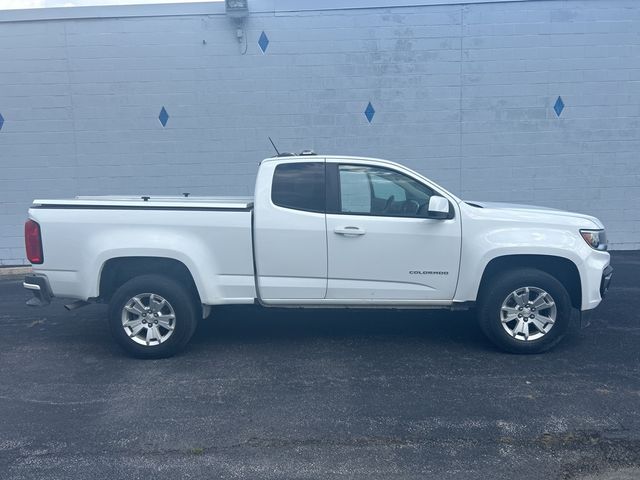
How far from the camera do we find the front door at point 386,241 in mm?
6129

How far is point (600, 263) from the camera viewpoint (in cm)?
621

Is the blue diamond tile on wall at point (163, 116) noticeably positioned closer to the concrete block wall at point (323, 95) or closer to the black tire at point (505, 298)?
the concrete block wall at point (323, 95)

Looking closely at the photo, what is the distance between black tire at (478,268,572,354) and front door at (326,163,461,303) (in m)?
0.39

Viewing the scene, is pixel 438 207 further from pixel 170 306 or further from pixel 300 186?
pixel 170 306

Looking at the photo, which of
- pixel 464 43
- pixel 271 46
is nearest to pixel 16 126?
pixel 271 46

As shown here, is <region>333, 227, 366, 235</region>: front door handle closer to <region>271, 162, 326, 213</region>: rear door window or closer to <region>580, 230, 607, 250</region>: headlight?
<region>271, 162, 326, 213</region>: rear door window

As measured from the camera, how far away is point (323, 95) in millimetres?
11305

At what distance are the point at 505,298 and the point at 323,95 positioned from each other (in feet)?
20.7

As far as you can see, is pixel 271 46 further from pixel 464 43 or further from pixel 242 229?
pixel 242 229

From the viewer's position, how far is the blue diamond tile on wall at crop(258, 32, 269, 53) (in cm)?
1120

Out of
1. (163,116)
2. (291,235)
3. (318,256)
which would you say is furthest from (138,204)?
(163,116)

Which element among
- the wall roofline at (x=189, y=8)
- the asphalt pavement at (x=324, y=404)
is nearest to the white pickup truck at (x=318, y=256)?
the asphalt pavement at (x=324, y=404)

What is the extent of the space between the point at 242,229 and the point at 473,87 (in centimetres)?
673

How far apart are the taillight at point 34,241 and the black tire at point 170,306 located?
0.82m
